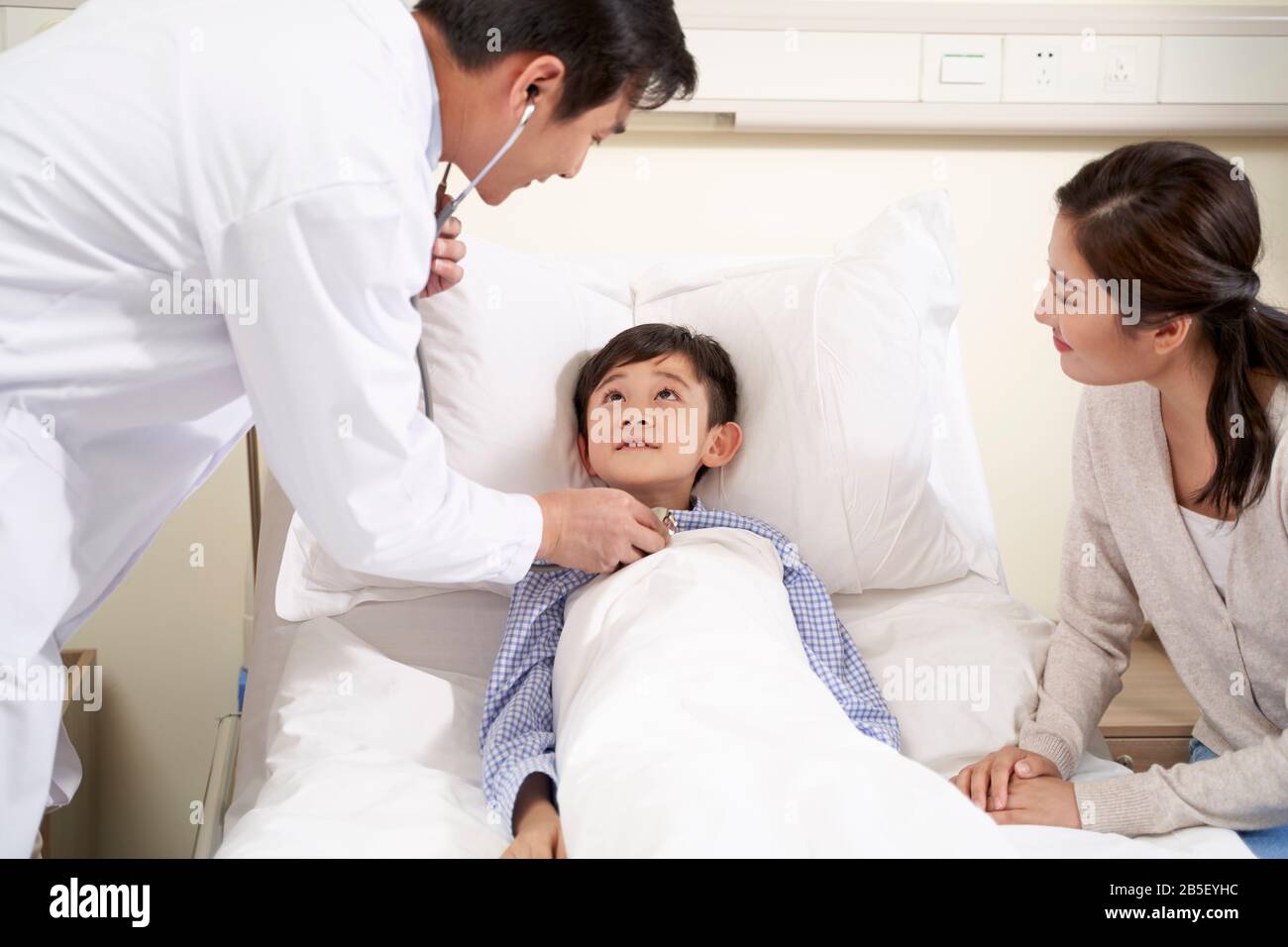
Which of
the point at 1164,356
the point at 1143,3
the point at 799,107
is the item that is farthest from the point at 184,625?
the point at 1143,3

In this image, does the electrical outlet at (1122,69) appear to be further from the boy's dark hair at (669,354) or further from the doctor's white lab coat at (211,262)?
the doctor's white lab coat at (211,262)

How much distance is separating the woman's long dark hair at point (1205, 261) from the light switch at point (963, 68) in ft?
3.05

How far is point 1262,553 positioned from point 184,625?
1.73 metres

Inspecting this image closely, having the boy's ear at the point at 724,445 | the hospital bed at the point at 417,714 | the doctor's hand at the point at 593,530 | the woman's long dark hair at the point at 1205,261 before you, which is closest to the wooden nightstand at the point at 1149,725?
the hospital bed at the point at 417,714

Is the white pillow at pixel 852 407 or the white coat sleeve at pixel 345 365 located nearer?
the white coat sleeve at pixel 345 365

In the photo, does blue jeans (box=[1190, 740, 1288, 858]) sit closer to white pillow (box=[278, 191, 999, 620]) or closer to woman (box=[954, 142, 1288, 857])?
woman (box=[954, 142, 1288, 857])

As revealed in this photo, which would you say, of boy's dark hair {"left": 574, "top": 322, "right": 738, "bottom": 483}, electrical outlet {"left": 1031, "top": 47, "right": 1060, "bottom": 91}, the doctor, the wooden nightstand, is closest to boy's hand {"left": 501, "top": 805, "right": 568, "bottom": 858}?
the doctor

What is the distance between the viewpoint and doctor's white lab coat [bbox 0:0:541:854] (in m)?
0.95

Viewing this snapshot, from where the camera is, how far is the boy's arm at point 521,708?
127cm

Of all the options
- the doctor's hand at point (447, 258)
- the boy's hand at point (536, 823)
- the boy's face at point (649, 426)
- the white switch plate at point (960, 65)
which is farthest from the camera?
the white switch plate at point (960, 65)

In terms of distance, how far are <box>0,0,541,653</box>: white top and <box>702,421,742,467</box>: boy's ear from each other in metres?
0.66

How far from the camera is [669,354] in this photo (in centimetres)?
168

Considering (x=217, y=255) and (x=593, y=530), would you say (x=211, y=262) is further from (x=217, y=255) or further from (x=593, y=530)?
(x=593, y=530)
